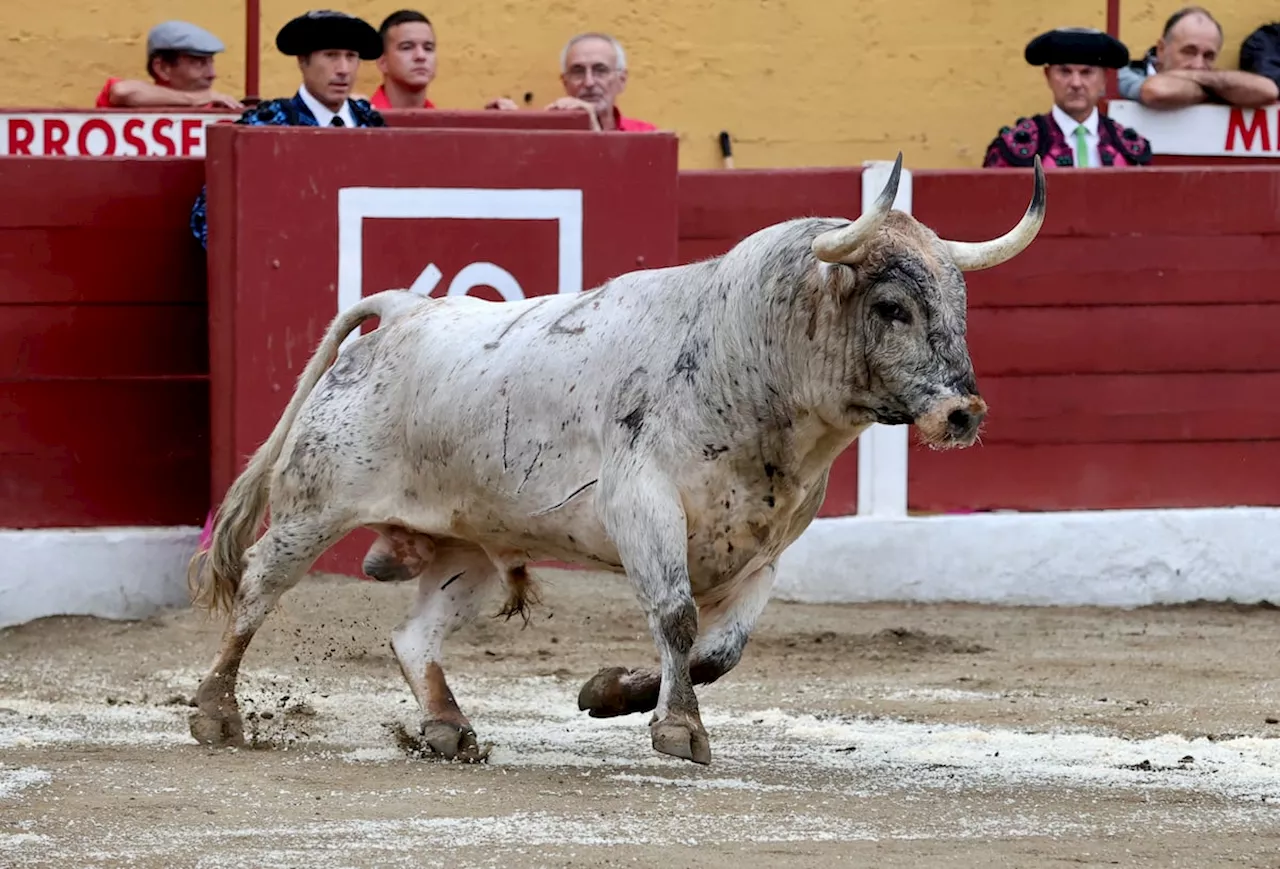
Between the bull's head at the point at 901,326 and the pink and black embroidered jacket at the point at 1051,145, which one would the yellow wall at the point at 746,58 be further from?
the bull's head at the point at 901,326

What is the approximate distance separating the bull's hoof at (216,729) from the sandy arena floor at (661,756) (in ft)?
0.17

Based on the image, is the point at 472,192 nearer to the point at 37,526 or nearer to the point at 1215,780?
the point at 37,526

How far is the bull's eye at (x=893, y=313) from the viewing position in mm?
4598

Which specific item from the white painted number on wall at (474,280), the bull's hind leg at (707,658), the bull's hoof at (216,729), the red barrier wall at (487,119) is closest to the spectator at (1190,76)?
the red barrier wall at (487,119)

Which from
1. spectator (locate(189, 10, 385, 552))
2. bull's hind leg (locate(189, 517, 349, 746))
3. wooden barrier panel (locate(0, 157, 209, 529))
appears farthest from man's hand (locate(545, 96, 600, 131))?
bull's hind leg (locate(189, 517, 349, 746))

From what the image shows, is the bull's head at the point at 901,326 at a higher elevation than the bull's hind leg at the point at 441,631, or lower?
higher

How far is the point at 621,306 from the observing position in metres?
5.04

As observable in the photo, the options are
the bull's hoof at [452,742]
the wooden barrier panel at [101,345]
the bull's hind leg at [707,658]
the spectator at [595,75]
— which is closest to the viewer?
the bull's hind leg at [707,658]

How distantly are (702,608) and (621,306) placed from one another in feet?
2.12

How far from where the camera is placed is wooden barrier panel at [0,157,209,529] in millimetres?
7121

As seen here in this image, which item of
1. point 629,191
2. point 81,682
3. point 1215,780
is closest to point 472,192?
point 629,191

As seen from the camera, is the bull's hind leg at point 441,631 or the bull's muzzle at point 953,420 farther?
the bull's hind leg at point 441,631

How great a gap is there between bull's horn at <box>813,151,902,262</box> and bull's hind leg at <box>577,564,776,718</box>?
74cm

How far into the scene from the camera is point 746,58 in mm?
→ 9477
